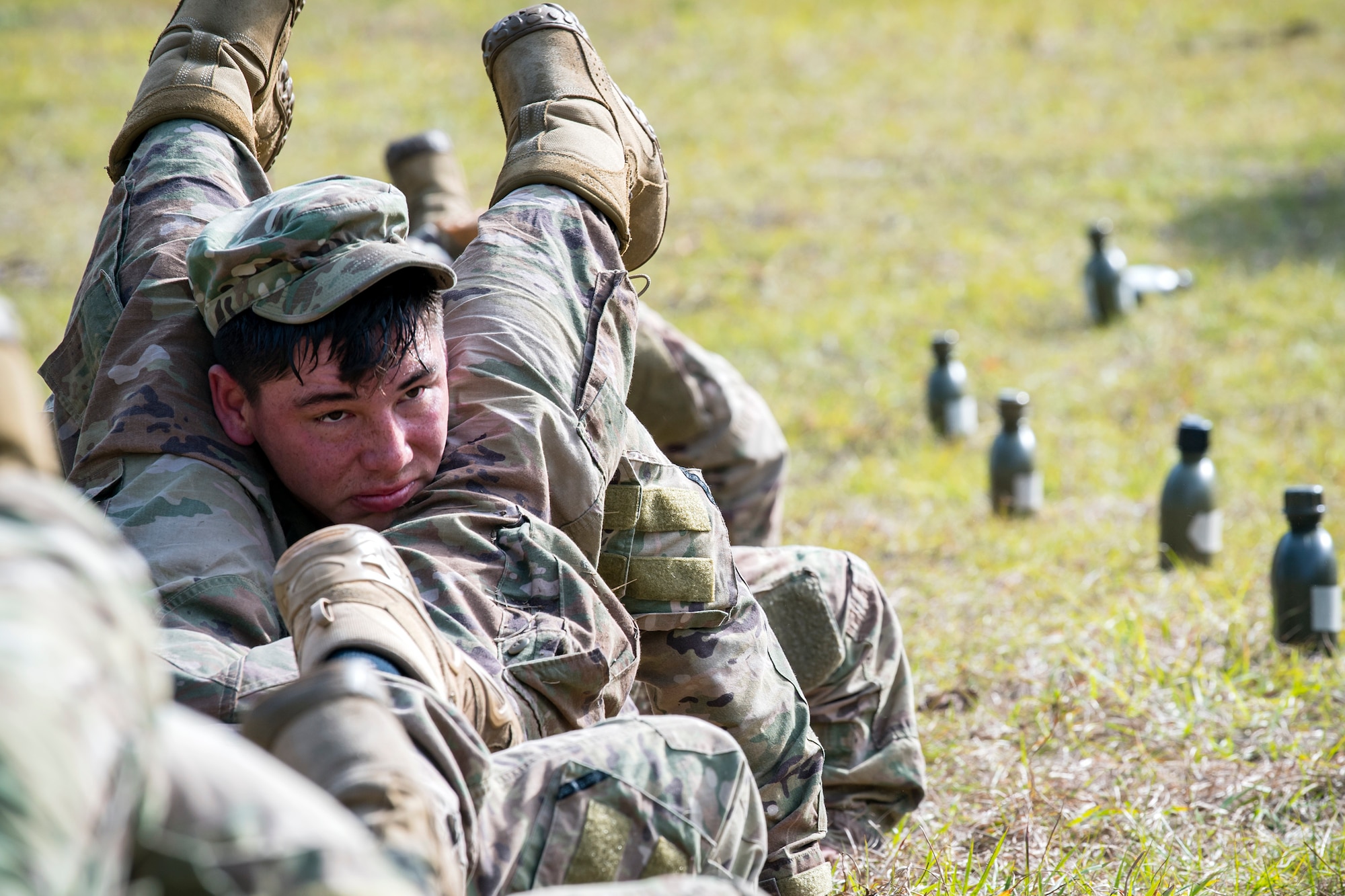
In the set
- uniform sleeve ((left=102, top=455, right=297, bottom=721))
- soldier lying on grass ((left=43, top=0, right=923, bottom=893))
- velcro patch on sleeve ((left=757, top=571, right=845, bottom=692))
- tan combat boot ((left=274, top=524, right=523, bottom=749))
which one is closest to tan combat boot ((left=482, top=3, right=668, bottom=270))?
soldier lying on grass ((left=43, top=0, right=923, bottom=893))

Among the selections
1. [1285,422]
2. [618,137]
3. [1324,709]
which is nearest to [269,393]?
[618,137]

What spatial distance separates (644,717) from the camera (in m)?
1.97

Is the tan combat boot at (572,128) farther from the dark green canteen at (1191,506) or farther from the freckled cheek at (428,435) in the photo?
the dark green canteen at (1191,506)

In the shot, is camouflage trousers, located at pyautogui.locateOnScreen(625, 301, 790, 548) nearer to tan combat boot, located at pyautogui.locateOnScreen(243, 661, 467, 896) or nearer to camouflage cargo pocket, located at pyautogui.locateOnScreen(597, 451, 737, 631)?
camouflage cargo pocket, located at pyautogui.locateOnScreen(597, 451, 737, 631)

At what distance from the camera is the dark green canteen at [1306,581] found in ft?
12.7

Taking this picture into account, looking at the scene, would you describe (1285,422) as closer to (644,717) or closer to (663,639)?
(663,639)

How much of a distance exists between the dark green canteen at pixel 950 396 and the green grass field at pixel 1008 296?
0.14 m

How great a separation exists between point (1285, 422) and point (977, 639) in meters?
3.12

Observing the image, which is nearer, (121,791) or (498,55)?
(121,791)

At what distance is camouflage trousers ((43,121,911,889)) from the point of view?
86.7 inches

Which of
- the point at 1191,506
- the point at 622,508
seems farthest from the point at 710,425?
the point at 622,508

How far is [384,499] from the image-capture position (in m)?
2.44

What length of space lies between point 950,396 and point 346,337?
4480 mm

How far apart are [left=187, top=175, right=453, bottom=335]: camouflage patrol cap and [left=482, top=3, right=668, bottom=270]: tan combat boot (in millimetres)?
566
